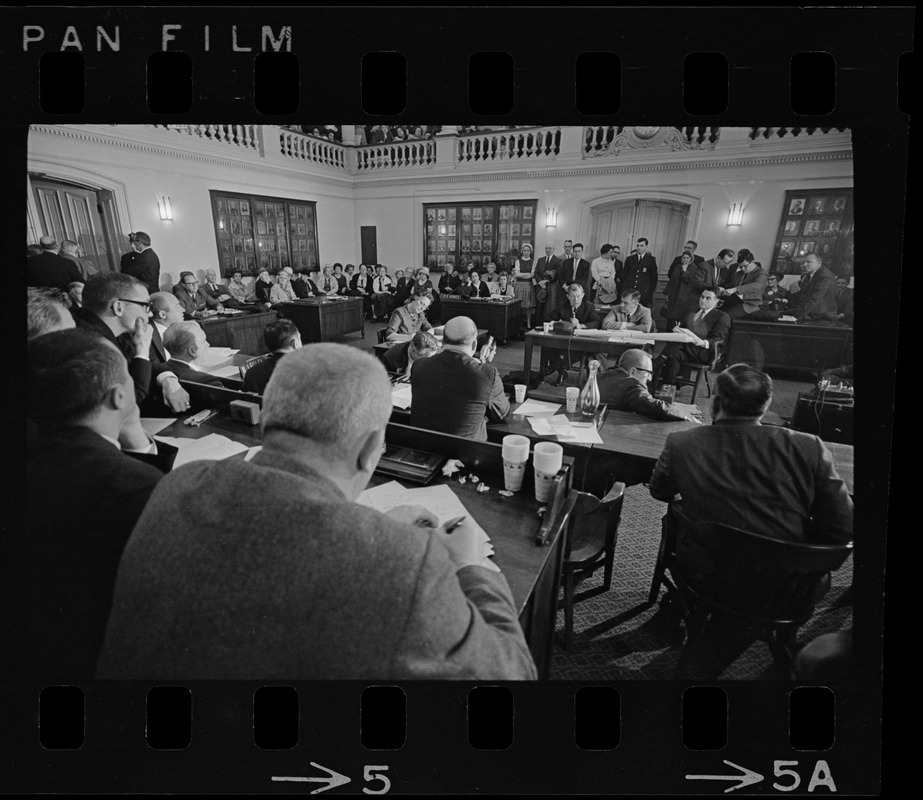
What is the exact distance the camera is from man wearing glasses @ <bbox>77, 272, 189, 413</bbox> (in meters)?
1.60

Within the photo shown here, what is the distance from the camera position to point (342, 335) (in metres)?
2.60

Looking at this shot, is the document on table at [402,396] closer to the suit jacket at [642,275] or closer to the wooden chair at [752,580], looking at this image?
the wooden chair at [752,580]

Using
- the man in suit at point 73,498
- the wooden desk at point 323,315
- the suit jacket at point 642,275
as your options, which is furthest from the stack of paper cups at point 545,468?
the suit jacket at point 642,275

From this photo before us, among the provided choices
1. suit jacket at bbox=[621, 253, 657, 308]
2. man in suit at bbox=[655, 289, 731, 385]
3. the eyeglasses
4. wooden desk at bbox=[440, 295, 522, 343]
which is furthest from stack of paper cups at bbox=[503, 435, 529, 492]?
wooden desk at bbox=[440, 295, 522, 343]

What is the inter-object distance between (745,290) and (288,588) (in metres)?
2.61

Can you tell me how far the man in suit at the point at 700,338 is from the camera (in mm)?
2660

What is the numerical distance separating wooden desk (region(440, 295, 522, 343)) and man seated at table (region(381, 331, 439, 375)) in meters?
1.44

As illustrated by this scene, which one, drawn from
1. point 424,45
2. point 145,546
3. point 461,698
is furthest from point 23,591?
point 424,45

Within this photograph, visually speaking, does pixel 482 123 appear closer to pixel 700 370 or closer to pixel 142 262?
pixel 142 262

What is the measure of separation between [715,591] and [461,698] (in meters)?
1.08

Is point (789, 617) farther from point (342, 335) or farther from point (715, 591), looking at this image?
point (342, 335)

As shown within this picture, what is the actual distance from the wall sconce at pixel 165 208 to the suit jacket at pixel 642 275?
2.74 m

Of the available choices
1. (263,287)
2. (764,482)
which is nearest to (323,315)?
(263,287)

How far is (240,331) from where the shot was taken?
9.95ft
